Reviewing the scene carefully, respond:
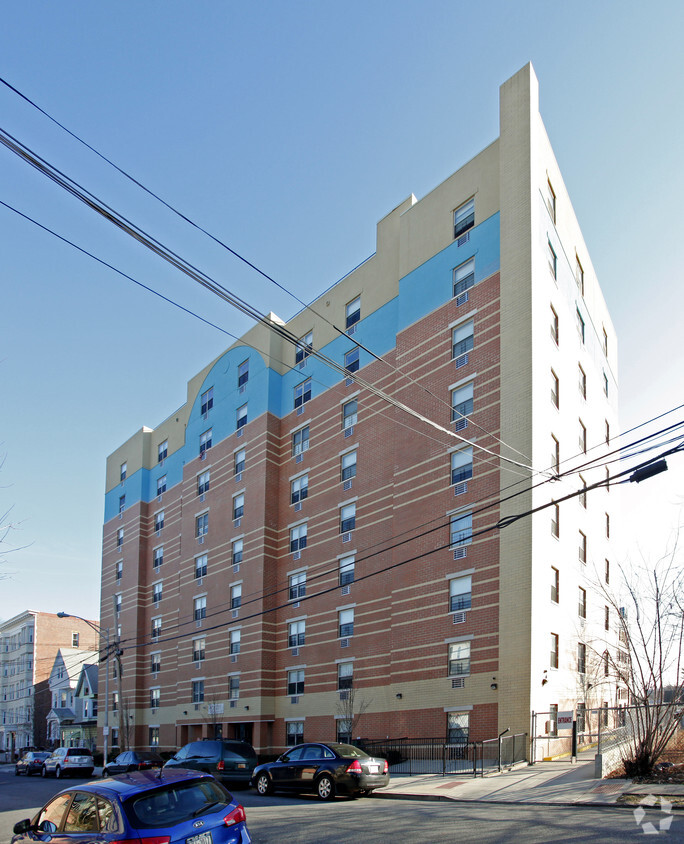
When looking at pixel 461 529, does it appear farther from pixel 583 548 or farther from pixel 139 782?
pixel 139 782

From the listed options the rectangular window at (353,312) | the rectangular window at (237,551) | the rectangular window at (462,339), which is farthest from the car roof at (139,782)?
the rectangular window at (237,551)

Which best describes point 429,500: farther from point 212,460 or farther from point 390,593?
point 212,460

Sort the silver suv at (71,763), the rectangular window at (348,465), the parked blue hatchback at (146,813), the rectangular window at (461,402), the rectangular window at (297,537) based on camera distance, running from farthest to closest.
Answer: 1. the rectangular window at (297,537)
2. the silver suv at (71,763)
3. the rectangular window at (348,465)
4. the rectangular window at (461,402)
5. the parked blue hatchback at (146,813)

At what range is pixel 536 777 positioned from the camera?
21.1m

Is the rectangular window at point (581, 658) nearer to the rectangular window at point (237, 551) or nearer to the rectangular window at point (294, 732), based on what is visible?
the rectangular window at point (294, 732)

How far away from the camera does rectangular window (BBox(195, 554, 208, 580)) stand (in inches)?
1834

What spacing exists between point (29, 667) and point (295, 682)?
207 feet

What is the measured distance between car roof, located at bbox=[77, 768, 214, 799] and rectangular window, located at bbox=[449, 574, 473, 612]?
68.2ft

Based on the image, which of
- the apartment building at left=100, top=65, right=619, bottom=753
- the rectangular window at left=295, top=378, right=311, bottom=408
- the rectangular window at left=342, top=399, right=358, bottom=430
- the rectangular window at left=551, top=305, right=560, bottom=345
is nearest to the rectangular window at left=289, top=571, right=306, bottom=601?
the apartment building at left=100, top=65, right=619, bottom=753

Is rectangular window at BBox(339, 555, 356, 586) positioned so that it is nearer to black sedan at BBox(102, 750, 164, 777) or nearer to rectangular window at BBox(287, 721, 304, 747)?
rectangular window at BBox(287, 721, 304, 747)

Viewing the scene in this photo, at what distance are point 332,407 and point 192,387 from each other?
16789 mm

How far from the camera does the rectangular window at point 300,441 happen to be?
41469 mm

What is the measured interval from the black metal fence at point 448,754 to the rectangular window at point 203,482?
21.4 meters

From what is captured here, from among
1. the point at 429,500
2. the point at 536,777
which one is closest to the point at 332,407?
the point at 429,500
